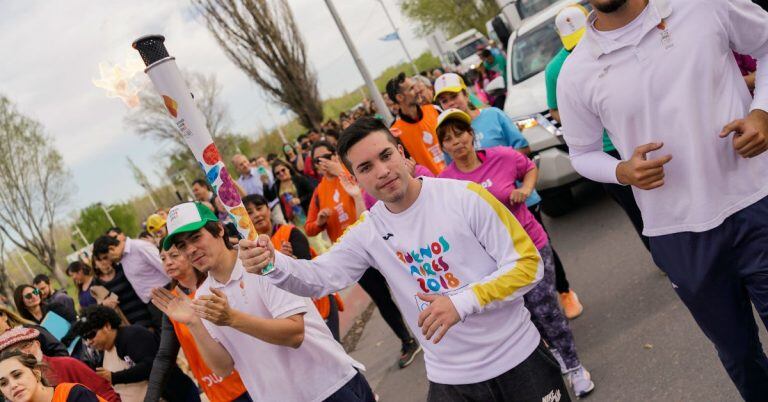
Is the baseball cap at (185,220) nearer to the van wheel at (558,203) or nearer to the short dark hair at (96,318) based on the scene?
the short dark hair at (96,318)

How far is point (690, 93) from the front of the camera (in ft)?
7.88

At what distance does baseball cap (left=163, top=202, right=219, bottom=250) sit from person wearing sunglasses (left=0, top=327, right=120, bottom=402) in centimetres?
142

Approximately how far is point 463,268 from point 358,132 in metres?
0.73

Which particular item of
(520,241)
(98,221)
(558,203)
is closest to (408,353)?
(558,203)

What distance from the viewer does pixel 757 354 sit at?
8.73 ft

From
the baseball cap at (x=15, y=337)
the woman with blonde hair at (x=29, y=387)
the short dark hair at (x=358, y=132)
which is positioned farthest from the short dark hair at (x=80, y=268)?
the short dark hair at (x=358, y=132)

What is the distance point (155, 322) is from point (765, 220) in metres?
5.55

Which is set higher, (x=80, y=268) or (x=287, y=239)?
(x=80, y=268)

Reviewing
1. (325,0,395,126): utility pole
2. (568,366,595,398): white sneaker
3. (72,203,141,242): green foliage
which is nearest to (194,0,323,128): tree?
(325,0,395,126): utility pole

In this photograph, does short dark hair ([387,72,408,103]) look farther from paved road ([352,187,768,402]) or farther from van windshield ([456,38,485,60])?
van windshield ([456,38,485,60])

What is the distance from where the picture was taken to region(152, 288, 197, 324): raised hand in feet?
10.5

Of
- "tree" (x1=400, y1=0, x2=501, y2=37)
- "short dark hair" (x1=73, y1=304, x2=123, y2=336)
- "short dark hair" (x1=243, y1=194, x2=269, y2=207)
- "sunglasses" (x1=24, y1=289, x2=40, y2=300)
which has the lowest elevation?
"short dark hair" (x1=73, y1=304, x2=123, y2=336)

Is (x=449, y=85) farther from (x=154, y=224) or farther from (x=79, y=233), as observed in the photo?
(x=79, y=233)

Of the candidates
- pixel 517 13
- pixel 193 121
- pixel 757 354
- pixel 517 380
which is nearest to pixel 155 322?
pixel 193 121
